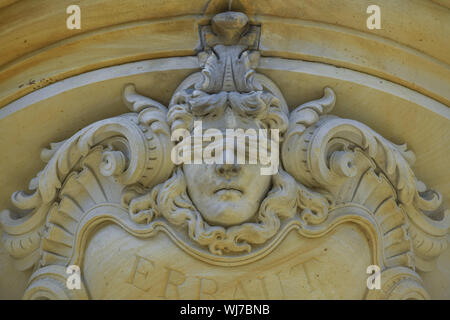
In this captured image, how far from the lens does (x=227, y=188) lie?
290 centimetres

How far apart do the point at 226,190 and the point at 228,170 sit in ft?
0.22

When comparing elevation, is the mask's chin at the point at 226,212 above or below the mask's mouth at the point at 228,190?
below

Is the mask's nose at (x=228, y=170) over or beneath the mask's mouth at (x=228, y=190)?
over

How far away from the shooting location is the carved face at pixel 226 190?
2.89m

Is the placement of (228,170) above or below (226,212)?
above

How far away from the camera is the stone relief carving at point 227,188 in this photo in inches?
115

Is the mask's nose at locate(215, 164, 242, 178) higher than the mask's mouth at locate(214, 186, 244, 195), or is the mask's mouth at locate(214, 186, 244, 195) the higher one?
the mask's nose at locate(215, 164, 242, 178)

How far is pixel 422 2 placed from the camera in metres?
3.15

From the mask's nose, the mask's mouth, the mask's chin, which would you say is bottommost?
the mask's chin

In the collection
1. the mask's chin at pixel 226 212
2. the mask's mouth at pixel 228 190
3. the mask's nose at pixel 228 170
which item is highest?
the mask's nose at pixel 228 170

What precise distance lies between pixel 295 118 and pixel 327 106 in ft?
0.47

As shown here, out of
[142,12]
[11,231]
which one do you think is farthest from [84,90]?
[11,231]

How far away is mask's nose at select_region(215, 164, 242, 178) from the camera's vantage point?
2885 mm

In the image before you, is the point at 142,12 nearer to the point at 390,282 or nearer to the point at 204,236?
the point at 204,236
